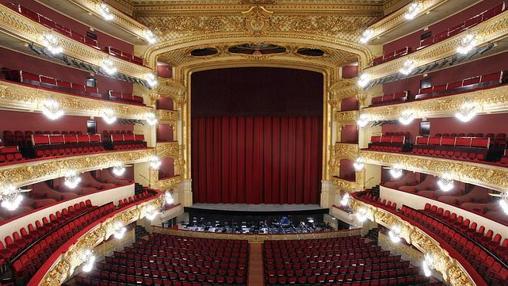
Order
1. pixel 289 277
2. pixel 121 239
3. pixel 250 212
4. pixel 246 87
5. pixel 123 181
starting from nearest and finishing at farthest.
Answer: pixel 289 277, pixel 121 239, pixel 123 181, pixel 250 212, pixel 246 87

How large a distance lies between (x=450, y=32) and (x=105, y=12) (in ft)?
40.3

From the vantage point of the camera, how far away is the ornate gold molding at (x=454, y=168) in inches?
337

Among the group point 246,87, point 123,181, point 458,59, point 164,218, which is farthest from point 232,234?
point 458,59

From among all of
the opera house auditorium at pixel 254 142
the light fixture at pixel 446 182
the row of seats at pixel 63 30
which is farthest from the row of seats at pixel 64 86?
the light fixture at pixel 446 182

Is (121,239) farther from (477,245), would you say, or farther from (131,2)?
(477,245)

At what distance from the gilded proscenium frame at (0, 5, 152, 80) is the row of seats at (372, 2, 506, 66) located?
10.9m

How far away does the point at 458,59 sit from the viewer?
1059cm

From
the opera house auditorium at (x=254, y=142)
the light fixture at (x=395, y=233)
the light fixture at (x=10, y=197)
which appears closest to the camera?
the light fixture at (x=10, y=197)

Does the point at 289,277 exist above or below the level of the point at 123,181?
below

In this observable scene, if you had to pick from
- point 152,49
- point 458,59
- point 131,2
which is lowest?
point 458,59

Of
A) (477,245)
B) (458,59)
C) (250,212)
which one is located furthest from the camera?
(250,212)

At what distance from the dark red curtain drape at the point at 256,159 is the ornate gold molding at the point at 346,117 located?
145cm

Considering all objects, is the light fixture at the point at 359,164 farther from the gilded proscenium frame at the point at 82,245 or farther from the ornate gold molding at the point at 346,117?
the gilded proscenium frame at the point at 82,245

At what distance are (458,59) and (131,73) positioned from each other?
42.0 ft
